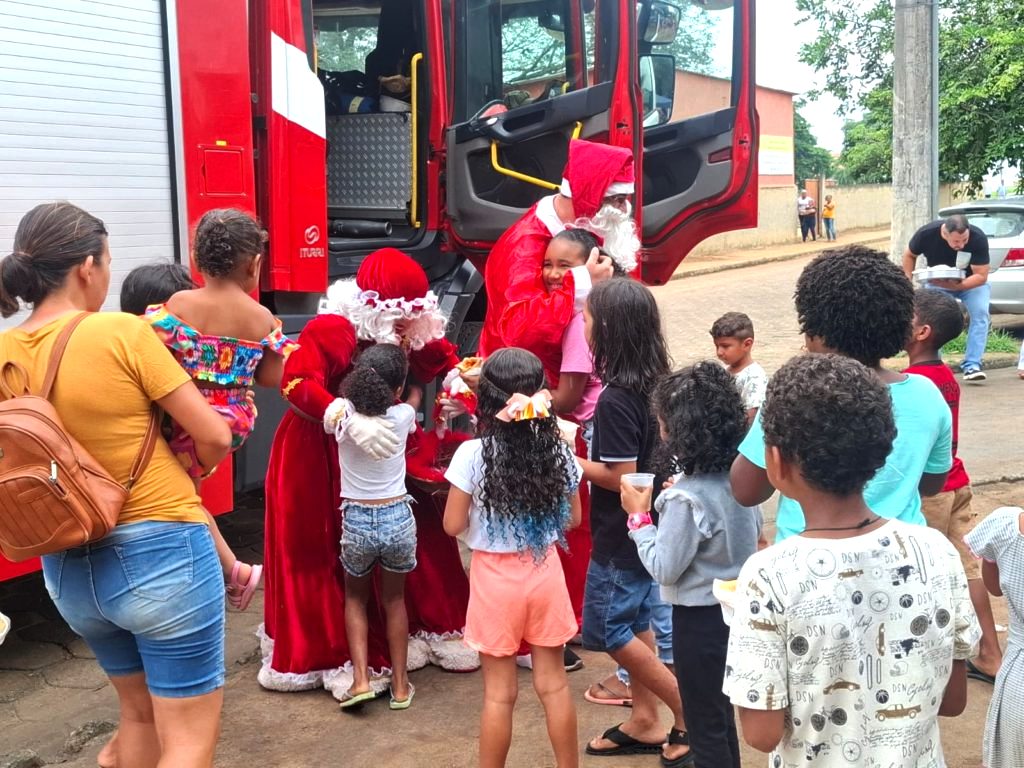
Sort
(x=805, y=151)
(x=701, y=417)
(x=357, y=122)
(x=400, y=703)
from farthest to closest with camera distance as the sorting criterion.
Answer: (x=805, y=151)
(x=357, y=122)
(x=400, y=703)
(x=701, y=417)

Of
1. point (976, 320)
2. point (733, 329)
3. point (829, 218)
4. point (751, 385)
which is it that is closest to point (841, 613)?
point (751, 385)

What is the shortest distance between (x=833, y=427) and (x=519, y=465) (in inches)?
47.7

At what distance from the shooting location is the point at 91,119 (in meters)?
3.96

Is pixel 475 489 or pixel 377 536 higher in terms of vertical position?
pixel 475 489

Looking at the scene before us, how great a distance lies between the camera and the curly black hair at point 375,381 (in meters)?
3.53

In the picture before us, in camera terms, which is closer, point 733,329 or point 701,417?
point 701,417

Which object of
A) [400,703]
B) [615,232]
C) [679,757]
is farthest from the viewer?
[615,232]

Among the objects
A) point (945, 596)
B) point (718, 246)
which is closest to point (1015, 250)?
point (945, 596)

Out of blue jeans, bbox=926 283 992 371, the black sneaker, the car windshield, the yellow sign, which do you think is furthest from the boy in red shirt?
the yellow sign

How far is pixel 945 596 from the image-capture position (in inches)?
77.1

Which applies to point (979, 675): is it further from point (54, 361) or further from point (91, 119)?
point (91, 119)

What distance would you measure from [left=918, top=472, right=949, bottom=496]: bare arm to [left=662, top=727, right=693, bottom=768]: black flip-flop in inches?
44.4

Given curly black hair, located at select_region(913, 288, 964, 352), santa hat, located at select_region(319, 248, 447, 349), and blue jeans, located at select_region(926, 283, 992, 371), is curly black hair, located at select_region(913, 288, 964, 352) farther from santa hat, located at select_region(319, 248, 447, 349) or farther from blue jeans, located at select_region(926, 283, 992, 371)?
blue jeans, located at select_region(926, 283, 992, 371)

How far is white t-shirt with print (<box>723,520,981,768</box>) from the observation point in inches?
74.0
